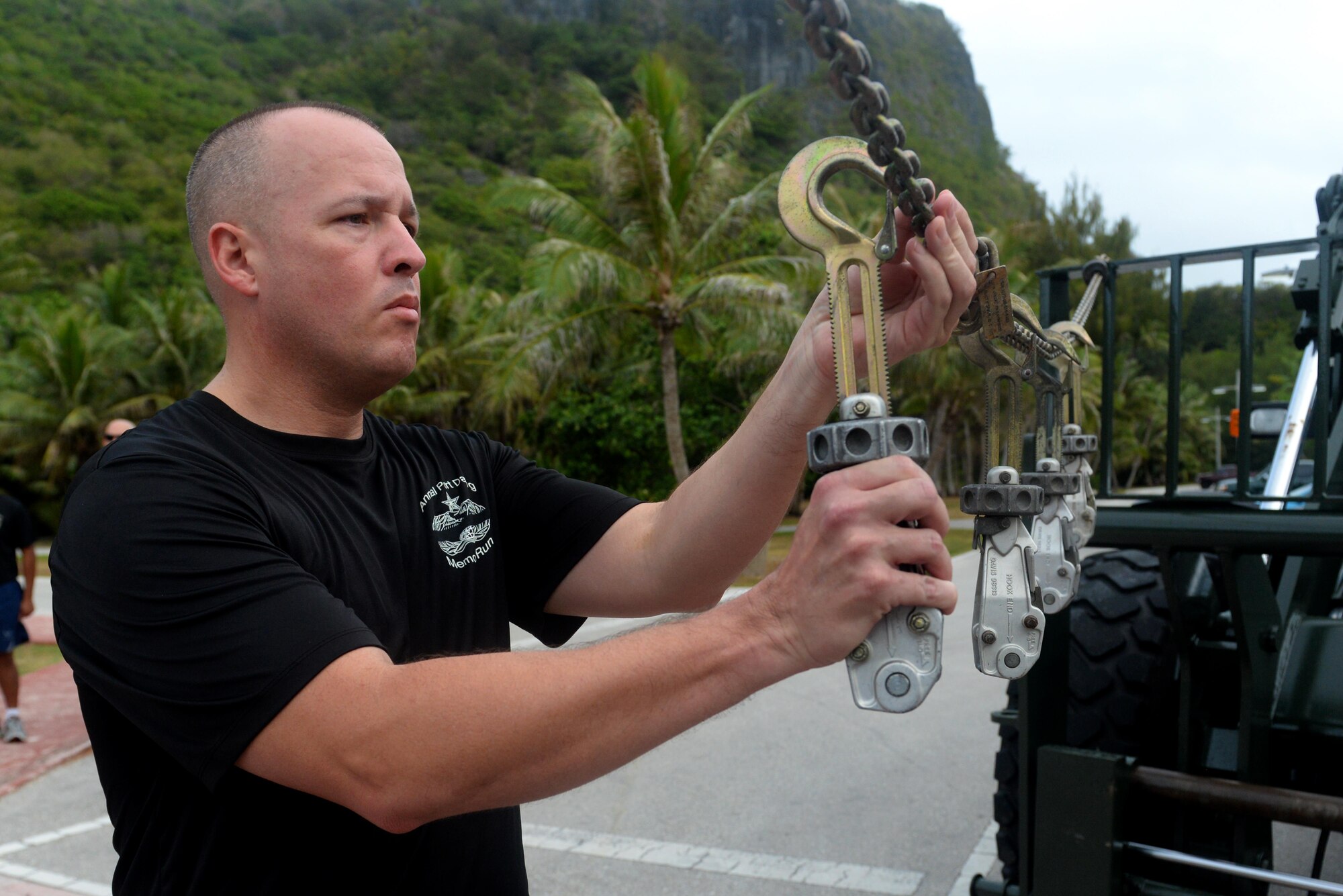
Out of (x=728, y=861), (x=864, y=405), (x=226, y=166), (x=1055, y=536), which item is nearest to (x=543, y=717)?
(x=864, y=405)

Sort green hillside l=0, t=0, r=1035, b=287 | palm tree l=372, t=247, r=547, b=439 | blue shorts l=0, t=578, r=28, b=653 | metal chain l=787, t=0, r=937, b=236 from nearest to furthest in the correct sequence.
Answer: metal chain l=787, t=0, r=937, b=236 → blue shorts l=0, t=578, r=28, b=653 → palm tree l=372, t=247, r=547, b=439 → green hillside l=0, t=0, r=1035, b=287

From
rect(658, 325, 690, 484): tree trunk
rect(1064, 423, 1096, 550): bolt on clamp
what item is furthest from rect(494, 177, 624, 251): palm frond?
rect(1064, 423, 1096, 550): bolt on clamp

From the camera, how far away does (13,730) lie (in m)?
6.97

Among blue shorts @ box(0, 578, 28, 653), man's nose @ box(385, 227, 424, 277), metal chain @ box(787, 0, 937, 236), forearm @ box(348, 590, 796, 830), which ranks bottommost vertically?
blue shorts @ box(0, 578, 28, 653)

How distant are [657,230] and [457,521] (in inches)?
639

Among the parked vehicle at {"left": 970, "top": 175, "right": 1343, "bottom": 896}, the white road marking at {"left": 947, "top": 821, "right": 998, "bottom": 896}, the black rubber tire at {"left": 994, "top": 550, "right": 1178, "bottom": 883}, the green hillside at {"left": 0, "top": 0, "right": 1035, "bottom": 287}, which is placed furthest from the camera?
the green hillside at {"left": 0, "top": 0, "right": 1035, "bottom": 287}

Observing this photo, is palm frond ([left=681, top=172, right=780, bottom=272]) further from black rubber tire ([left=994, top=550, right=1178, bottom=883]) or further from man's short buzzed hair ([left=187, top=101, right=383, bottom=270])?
man's short buzzed hair ([left=187, top=101, right=383, bottom=270])

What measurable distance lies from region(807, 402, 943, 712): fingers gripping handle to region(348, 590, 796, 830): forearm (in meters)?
0.16

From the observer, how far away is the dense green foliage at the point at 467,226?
21609mm

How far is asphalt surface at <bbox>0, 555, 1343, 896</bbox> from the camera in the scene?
4441mm

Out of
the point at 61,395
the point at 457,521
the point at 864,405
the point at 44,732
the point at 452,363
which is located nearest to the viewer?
the point at 864,405

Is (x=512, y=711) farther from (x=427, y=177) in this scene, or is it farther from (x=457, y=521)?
(x=427, y=177)

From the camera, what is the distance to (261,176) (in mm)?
1647

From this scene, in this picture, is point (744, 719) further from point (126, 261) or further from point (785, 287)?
point (126, 261)
